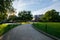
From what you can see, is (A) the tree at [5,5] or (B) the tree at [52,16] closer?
(A) the tree at [5,5]

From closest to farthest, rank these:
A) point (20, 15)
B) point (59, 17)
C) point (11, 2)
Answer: point (11, 2) < point (59, 17) < point (20, 15)

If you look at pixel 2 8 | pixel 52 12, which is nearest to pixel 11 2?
pixel 2 8

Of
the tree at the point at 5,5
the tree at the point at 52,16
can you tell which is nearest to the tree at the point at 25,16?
the tree at the point at 52,16

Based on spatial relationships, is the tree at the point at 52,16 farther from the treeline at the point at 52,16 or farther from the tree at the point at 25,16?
the tree at the point at 25,16

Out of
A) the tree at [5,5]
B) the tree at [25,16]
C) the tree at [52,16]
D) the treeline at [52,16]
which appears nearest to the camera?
the tree at [5,5]

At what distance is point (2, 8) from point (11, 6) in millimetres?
2970

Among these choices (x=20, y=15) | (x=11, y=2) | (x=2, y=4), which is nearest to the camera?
(x=2, y=4)

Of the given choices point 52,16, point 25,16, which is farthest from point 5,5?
point 25,16

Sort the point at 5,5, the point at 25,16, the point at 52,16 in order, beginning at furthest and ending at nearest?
1. the point at 25,16
2. the point at 52,16
3. the point at 5,5

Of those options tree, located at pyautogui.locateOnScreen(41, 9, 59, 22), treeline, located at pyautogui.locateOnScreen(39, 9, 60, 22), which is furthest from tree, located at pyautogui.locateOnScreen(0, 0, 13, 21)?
tree, located at pyautogui.locateOnScreen(41, 9, 59, 22)

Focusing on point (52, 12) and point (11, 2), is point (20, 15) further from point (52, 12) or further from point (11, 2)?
point (11, 2)

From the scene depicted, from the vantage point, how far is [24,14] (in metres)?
129

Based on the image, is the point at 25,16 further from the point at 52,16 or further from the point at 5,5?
the point at 5,5

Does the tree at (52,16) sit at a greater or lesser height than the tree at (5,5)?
lesser
